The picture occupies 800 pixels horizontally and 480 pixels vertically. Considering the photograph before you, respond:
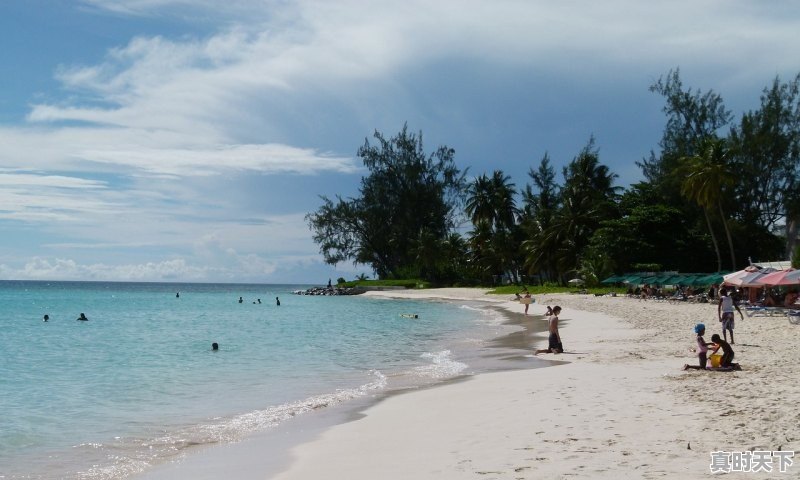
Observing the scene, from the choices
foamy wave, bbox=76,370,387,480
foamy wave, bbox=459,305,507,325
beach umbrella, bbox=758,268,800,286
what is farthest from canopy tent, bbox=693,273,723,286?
foamy wave, bbox=76,370,387,480

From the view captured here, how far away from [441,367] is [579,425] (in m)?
9.59

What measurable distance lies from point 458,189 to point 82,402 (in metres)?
78.1

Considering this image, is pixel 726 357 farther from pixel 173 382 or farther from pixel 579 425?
pixel 173 382

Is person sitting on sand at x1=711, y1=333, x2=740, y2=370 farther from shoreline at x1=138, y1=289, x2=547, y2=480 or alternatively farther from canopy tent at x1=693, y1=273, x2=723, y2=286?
canopy tent at x1=693, y1=273, x2=723, y2=286

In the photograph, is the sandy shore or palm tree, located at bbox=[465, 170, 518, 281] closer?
the sandy shore

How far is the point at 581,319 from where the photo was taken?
31.8m

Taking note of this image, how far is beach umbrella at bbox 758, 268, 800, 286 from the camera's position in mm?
25094

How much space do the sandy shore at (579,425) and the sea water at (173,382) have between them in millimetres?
2462

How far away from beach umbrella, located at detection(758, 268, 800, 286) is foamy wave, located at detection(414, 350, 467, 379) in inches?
559

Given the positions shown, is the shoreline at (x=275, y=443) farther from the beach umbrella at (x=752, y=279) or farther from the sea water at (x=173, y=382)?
the beach umbrella at (x=752, y=279)

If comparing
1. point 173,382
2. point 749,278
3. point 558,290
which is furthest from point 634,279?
point 173,382

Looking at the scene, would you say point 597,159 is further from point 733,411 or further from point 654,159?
point 733,411

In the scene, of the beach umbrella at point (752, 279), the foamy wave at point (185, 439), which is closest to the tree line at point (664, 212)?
the beach umbrella at point (752, 279)

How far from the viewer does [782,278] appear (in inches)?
1017
